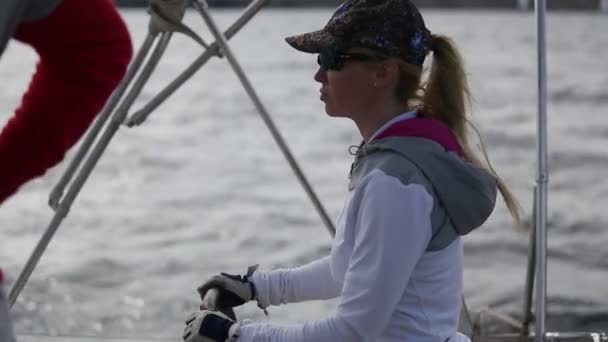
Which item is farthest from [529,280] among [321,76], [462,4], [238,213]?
[462,4]

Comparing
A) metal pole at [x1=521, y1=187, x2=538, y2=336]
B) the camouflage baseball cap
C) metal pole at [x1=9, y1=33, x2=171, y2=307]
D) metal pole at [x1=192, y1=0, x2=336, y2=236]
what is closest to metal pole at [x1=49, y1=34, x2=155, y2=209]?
metal pole at [x1=9, y1=33, x2=171, y2=307]

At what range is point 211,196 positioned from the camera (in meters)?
9.06

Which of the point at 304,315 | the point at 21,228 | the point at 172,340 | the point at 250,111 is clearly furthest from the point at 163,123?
the point at 172,340

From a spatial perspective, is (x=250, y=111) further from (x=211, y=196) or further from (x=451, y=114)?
(x=451, y=114)

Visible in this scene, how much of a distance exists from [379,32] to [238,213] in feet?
22.1

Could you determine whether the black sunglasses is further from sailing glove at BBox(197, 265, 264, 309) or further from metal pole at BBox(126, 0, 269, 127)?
metal pole at BBox(126, 0, 269, 127)

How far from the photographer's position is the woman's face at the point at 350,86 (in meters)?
1.66

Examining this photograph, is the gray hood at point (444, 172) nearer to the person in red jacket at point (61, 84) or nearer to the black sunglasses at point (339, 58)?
the black sunglasses at point (339, 58)

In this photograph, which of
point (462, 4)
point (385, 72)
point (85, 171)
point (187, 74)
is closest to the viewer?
point (385, 72)

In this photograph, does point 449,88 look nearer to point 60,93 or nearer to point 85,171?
point 60,93

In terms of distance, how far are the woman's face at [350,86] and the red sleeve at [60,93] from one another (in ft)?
1.62

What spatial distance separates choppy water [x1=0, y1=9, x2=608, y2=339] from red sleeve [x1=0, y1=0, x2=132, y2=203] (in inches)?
6.4

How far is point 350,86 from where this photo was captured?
5.47ft

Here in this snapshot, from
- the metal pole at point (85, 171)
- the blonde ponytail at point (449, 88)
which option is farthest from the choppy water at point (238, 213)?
the metal pole at point (85, 171)
